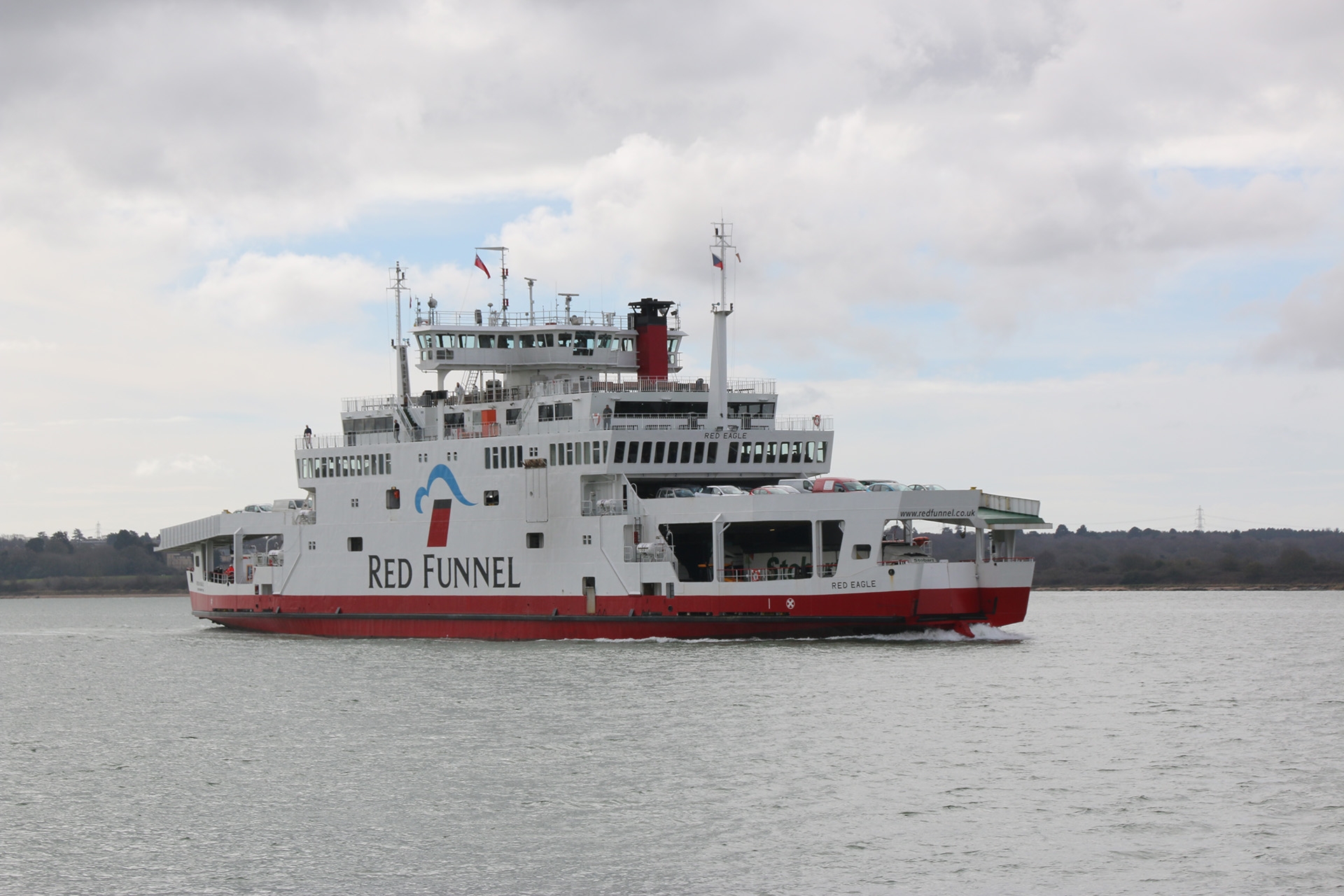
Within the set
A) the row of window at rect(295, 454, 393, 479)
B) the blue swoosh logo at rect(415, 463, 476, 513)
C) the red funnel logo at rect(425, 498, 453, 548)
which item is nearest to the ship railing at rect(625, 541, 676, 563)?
the blue swoosh logo at rect(415, 463, 476, 513)

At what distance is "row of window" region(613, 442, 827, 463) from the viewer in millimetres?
49844

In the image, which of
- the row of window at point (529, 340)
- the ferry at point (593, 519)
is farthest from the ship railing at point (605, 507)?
the row of window at point (529, 340)

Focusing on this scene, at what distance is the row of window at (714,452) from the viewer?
1962 inches

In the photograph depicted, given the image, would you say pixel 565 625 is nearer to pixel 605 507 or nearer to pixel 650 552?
pixel 605 507

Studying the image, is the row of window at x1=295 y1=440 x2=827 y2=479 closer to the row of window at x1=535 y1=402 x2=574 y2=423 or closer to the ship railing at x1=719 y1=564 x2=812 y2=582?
the row of window at x1=535 y1=402 x2=574 y2=423

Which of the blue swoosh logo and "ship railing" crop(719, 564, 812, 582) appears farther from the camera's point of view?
the blue swoosh logo

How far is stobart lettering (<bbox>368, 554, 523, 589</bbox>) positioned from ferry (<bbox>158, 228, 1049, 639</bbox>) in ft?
0.22

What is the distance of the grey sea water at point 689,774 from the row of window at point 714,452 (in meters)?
6.17

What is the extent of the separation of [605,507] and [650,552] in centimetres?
260

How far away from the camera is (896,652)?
4288 centimetres

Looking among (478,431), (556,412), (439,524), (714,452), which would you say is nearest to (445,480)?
(439,524)

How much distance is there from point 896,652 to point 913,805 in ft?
59.3

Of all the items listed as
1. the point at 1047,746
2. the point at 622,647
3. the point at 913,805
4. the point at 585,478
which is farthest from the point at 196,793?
the point at 585,478

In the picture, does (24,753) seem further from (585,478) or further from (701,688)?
(585,478)
